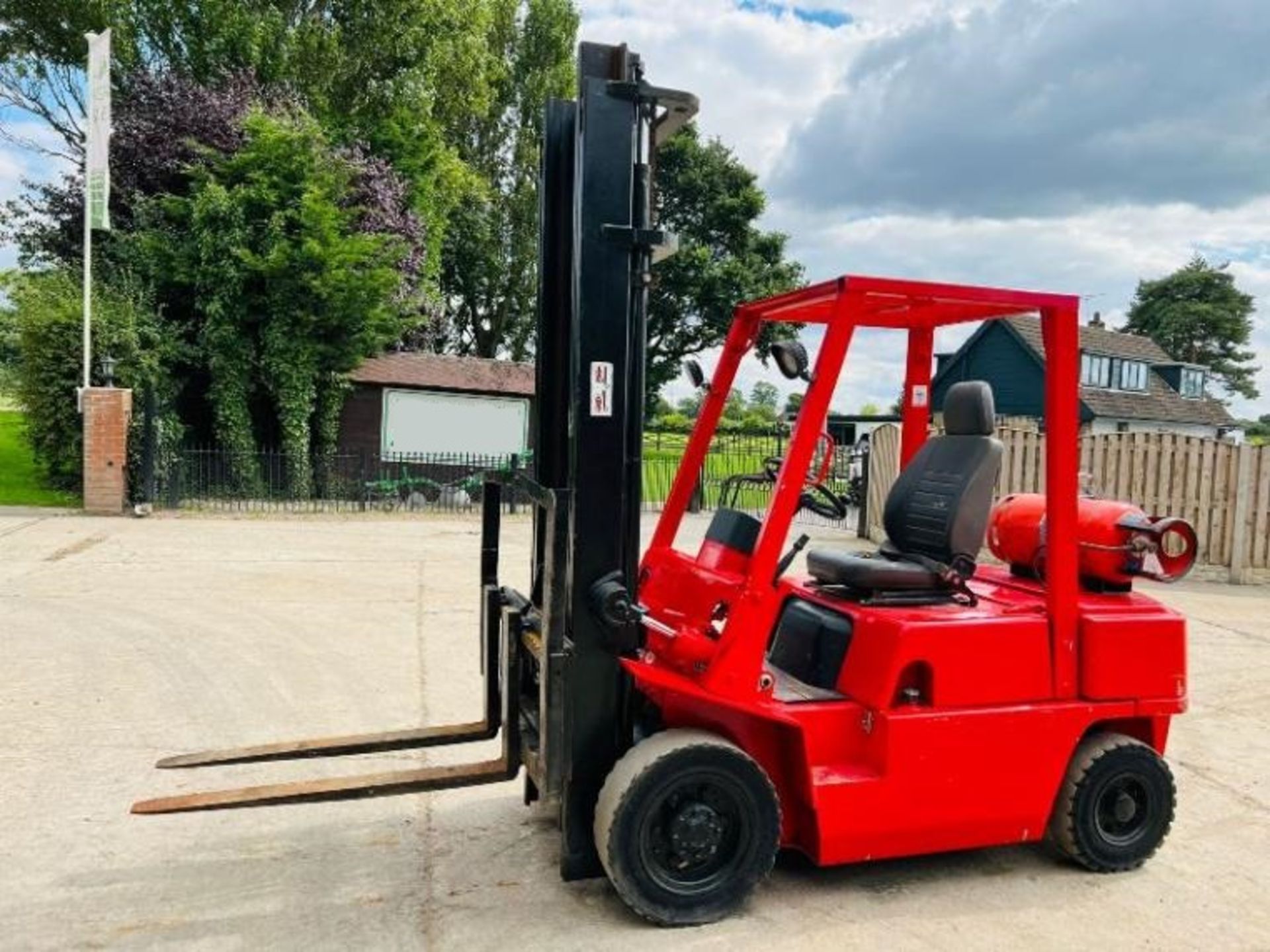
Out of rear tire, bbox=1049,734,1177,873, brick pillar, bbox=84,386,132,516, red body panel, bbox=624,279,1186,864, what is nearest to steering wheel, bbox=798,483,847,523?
red body panel, bbox=624,279,1186,864

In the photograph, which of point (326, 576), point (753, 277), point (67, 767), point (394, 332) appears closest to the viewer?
point (67, 767)

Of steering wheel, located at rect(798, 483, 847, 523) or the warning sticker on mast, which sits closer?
the warning sticker on mast

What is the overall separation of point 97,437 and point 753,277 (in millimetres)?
25028

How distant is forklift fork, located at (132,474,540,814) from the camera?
3627mm

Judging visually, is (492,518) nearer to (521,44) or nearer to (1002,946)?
(1002,946)

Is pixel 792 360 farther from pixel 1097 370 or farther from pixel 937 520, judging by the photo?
pixel 1097 370

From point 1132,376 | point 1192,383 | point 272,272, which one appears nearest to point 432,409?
point 272,272

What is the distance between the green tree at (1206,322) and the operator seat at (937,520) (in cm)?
6268

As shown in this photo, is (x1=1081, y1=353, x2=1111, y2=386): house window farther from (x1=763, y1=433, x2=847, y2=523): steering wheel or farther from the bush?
(x1=763, y1=433, x2=847, y2=523): steering wheel

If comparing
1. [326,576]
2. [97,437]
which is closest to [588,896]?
[326,576]

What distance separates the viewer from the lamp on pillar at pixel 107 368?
15.9 m

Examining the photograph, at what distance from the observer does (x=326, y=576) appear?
10844 millimetres

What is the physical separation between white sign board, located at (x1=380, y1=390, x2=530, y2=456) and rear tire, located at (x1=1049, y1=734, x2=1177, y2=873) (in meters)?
17.7

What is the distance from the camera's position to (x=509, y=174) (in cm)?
3434
